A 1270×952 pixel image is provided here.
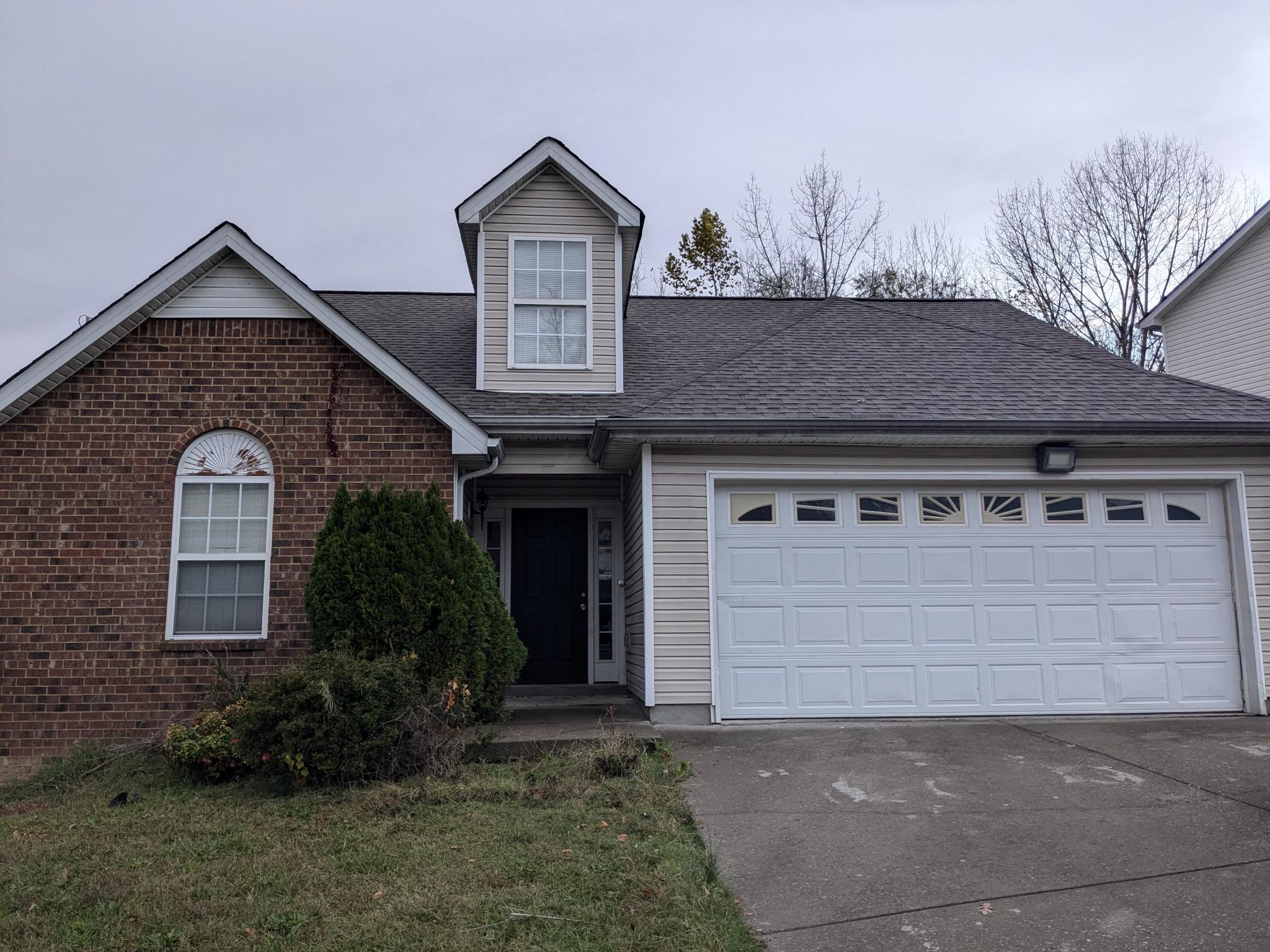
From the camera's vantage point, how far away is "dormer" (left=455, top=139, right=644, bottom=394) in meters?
10.3

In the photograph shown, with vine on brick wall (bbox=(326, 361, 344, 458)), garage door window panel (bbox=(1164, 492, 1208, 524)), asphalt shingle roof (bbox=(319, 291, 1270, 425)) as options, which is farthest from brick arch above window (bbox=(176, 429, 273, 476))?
garage door window panel (bbox=(1164, 492, 1208, 524))

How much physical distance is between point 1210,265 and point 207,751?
1681 centimetres

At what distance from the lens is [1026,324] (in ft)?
41.4

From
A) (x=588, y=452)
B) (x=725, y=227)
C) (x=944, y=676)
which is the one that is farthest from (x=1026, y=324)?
(x=725, y=227)

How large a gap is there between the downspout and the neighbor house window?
1600 mm

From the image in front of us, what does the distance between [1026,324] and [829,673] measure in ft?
20.8

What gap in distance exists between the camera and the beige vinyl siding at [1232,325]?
15.5 m

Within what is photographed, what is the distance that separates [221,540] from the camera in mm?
8516

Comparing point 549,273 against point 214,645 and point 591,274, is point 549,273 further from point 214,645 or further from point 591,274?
point 214,645

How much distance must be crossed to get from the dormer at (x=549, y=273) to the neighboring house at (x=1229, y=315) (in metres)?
11.1

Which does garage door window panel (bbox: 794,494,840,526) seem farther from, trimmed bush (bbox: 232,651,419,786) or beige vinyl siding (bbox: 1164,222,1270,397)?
beige vinyl siding (bbox: 1164,222,1270,397)

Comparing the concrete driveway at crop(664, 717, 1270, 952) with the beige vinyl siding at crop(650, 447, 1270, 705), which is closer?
the concrete driveway at crop(664, 717, 1270, 952)

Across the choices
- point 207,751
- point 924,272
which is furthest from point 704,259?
point 207,751

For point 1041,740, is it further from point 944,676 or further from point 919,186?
point 919,186
